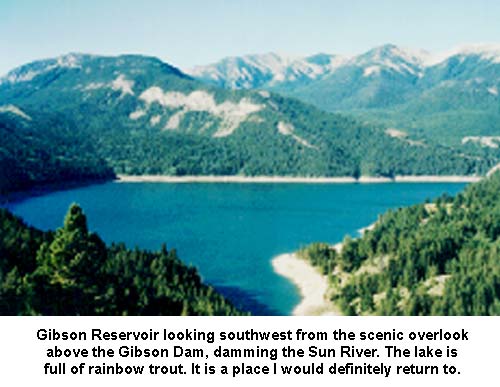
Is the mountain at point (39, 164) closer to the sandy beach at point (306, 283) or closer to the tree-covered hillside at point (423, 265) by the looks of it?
the sandy beach at point (306, 283)

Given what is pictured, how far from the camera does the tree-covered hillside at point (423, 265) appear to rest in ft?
165

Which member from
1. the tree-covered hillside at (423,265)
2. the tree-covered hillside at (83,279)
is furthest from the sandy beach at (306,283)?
the tree-covered hillside at (83,279)

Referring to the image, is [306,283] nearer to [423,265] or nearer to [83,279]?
[423,265]

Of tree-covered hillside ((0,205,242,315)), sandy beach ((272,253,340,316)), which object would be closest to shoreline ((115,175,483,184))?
sandy beach ((272,253,340,316))

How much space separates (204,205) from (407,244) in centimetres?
6847

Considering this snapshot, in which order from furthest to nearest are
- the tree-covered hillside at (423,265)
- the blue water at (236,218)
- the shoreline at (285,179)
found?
1. the shoreline at (285,179)
2. the blue water at (236,218)
3. the tree-covered hillside at (423,265)

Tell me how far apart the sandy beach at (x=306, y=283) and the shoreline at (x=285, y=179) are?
108983 mm

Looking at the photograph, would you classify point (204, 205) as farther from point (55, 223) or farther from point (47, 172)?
point (47, 172)

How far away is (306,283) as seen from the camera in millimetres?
A: 65875

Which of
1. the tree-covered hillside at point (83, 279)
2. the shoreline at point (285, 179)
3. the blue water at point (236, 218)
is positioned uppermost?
the shoreline at point (285, 179)

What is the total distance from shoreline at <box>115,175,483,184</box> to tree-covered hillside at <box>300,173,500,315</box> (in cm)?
10314

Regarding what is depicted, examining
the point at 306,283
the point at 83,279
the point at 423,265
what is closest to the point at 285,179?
the point at 306,283

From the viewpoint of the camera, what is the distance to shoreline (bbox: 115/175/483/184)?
7318 inches
